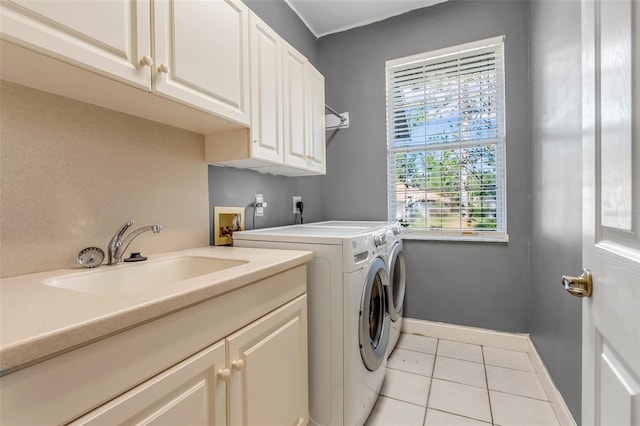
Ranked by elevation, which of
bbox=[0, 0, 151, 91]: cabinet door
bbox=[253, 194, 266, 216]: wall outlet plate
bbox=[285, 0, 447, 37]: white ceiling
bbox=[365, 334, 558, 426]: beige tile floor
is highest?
bbox=[285, 0, 447, 37]: white ceiling

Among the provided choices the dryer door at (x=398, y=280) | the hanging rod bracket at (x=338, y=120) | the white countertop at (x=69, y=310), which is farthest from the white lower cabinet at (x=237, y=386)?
the hanging rod bracket at (x=338, y=120)

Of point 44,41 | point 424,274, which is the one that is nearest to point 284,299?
point 44,41

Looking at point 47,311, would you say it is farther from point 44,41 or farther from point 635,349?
point 635,349

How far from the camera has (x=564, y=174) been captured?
1.46 meters

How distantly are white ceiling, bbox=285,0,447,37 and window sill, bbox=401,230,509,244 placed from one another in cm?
195

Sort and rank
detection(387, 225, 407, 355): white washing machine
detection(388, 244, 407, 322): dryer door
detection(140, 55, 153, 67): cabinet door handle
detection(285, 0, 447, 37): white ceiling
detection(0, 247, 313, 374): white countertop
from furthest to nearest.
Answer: detection(285, 0, 447, 37): white ceiling → detection(388, 244, 407, 322): dryer door → detection(387, 225, 407, 355): white washing machine → detection(140, 55, 153, 67): cabinet door handle → detection(0, 247, 313, 374): white countertop

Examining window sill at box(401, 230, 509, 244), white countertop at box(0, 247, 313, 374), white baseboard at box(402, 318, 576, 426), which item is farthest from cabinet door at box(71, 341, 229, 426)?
window sill at box(401, 230, 509, 244)

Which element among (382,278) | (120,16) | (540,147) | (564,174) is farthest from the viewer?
(540,147)

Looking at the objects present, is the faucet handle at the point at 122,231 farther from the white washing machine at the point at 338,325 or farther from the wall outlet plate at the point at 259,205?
the wall outlet plate at the point at 259,205

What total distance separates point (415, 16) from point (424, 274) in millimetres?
2259

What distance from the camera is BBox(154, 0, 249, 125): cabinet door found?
1028 millimetres

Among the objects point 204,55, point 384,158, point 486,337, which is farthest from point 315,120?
point 486,337

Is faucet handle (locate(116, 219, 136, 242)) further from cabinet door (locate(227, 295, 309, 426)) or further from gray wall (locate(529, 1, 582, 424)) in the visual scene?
gray wall (locate(529, 1, 582, 424))

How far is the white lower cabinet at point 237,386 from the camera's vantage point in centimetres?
63
